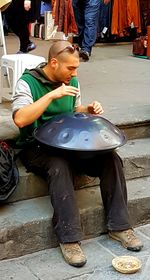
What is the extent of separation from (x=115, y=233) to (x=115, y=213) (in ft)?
0.47

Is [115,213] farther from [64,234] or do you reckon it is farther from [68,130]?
[68,130]

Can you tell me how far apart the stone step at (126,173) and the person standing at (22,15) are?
2660 mm

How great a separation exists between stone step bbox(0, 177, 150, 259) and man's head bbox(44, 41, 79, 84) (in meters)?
0.82

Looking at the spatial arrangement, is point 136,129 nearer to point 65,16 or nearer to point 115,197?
point 115,197

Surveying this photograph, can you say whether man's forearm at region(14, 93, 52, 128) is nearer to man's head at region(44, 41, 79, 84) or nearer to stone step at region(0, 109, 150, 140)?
man's head at region(44, 41, 79, 84)

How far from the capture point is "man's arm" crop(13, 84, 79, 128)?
3.22 m

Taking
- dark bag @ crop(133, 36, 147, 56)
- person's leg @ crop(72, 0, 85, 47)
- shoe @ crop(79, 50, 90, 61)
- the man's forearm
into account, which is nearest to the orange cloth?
dark bag @ crop(133, 36, 147, 56)

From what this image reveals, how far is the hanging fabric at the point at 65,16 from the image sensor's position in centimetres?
767

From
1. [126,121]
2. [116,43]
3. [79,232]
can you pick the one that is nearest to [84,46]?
[116,43]

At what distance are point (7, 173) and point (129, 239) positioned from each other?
838 mm

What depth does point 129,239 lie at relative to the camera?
130 inches

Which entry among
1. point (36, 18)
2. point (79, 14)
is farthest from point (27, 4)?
point (79, 14)

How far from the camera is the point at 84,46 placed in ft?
25.8

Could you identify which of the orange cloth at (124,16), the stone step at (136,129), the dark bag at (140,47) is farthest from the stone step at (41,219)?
the orange cloth at (124,16)
